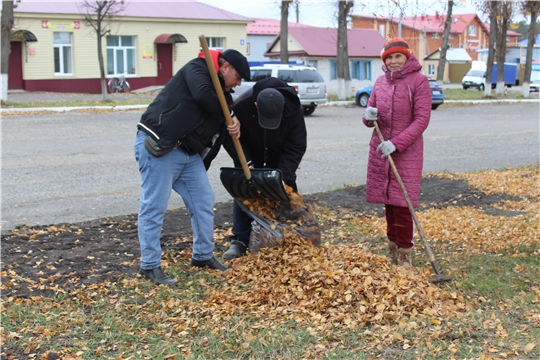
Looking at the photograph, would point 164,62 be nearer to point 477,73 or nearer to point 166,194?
point 477,73

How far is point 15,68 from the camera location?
31672 mm

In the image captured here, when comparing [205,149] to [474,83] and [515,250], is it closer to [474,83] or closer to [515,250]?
[515,250]

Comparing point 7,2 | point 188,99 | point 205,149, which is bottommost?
point 205,149

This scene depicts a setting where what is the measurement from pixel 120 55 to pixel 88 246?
1209 inches

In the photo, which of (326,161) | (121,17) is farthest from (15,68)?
(326,161)

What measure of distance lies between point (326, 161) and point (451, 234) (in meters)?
5.38

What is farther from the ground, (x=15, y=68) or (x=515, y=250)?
(x=15, y=68)

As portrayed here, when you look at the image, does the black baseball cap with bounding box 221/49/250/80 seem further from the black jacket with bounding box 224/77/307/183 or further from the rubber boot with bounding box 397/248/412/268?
the rubber boot with bounding box 397/248/412/268

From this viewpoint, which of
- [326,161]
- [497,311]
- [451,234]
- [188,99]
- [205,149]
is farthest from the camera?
[326,161]

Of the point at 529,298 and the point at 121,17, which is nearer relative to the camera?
the point at 529,298

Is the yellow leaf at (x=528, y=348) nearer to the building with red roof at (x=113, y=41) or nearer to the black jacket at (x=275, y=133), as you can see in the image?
the black jacket at (x=275, y=133)

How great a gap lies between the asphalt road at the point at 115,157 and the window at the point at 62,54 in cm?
1370

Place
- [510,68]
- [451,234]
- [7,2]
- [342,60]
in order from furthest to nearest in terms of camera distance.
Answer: [510,68], [342,60], [7,2], [451,234]

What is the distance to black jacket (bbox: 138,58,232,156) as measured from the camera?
458 cm
